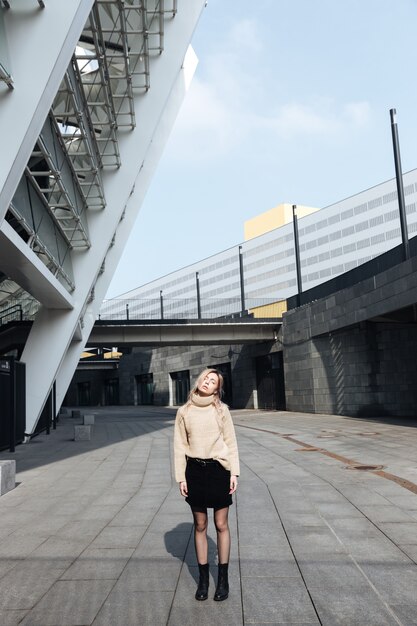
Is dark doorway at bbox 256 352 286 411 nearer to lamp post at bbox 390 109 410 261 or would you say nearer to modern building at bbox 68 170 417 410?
modern building at bbox 68 170 417 410

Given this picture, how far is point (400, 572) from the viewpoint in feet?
16.6

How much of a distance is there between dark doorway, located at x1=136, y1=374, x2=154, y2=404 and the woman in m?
58.0

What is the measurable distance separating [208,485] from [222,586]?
2.45 feet

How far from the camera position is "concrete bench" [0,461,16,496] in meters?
9.80

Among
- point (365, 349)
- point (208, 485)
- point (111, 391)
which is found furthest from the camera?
point (111, 391)

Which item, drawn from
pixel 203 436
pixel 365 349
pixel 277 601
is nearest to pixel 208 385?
pixel 203 436

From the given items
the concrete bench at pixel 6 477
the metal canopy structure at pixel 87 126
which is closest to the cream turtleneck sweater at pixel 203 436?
the concrete bench at pixel 6 477

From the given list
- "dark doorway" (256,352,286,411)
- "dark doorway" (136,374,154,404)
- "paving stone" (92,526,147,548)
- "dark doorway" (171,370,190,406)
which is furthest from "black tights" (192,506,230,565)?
"dark doorway" (136,374,154,404)

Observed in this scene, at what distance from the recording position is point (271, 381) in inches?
1607

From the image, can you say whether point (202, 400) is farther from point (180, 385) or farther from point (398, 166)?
point (180, 385)

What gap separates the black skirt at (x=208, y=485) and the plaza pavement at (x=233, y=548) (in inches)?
28.0

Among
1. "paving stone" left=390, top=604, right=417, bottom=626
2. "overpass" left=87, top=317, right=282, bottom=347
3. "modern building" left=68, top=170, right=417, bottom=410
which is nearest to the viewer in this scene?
"paving stone" left=390, top=604, right=417, bottom=626

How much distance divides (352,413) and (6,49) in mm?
23118

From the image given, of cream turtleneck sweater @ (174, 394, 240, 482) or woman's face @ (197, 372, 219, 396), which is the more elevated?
woman's face @ (197, 372, 219, 396)
